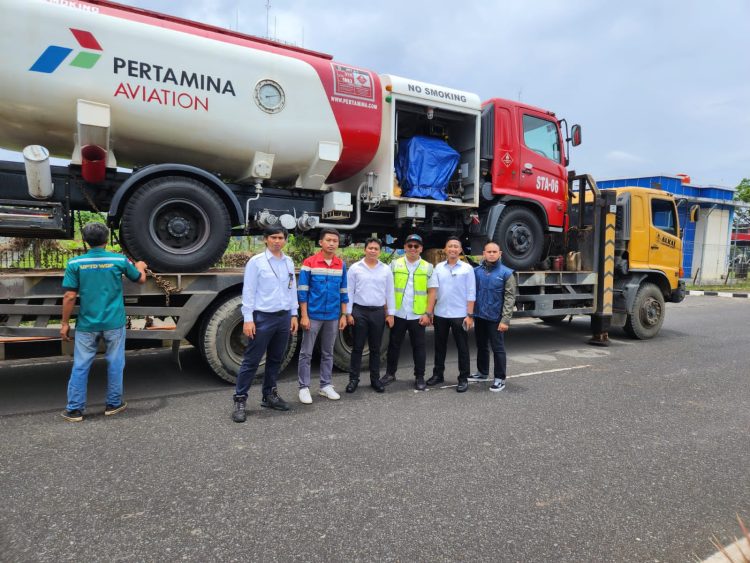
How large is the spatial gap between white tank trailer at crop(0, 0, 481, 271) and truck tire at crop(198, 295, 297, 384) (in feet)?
1.73

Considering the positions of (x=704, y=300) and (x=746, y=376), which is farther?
(x=704, y=300)

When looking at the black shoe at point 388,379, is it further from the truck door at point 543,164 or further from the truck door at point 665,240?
the truck door at point 665,240

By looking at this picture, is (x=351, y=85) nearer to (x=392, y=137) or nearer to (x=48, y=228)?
(x=392, y=137)

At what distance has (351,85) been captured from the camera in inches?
222

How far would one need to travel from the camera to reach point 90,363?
12.8ft

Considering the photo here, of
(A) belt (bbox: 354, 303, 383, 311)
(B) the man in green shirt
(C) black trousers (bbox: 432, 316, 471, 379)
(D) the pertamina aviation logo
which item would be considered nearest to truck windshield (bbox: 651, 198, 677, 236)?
(C) black trousers (bbox: 432, 316, 471, 379)

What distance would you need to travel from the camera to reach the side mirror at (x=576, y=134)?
23.5 ft

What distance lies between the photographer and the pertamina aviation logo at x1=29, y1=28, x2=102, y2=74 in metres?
4.22

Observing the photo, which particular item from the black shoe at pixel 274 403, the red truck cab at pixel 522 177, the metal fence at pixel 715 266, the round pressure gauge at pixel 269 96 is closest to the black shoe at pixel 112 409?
the black shoe at pixel 274 403

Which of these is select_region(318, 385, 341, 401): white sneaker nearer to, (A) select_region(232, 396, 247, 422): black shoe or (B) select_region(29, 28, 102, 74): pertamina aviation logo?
(A) select_region(232, 396, 247, 422): black shoe

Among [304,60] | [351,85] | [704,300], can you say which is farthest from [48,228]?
[704,300]

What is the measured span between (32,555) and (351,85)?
504 centimetres

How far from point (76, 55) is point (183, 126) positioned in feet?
3.34

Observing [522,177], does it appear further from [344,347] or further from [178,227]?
[178,227]
